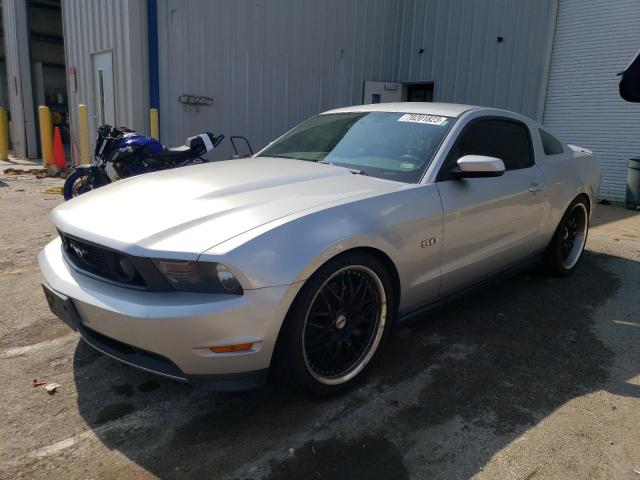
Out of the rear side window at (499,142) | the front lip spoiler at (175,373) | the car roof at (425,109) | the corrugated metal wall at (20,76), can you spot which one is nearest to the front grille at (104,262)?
the front lip spoiler at (175,373)

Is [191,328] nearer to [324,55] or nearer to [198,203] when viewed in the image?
[198,203]

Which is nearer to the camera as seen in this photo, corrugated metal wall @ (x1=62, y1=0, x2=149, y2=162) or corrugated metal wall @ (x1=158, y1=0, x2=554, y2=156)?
corrugated metal wall @ (x1=62, y1=0, x2=149, y2=162)

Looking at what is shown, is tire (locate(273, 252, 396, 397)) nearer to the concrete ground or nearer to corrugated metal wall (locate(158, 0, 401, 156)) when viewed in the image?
the concrete ground

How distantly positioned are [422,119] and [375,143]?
1.26 ft

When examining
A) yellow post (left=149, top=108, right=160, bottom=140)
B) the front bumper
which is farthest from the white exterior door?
the front bumper

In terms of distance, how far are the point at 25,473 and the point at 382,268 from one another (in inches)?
72.9

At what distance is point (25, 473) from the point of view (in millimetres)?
2168

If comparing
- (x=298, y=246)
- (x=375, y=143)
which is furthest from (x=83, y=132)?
(x=298, y=246)

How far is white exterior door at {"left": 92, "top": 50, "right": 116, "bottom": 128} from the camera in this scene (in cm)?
957

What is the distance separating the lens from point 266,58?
10297 mm

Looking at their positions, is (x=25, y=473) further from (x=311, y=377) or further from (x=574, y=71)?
(x=574, y=71)

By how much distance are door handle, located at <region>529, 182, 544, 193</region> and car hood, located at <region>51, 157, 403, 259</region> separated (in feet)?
4.98

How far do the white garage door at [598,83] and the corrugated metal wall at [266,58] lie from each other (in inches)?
159

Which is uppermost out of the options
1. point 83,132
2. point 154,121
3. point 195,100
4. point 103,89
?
point 103,89
